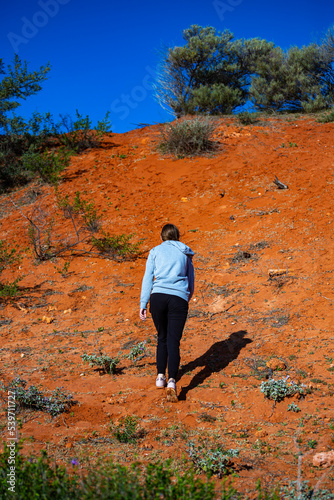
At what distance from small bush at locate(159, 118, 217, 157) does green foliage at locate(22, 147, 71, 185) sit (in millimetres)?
2839

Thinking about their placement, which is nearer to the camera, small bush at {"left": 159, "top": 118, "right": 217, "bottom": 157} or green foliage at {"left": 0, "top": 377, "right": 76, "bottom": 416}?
green foliage at {"left": 0, "top": 377, "right": 76, "bottom": 416}

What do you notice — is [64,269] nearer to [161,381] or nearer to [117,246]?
[117,246]

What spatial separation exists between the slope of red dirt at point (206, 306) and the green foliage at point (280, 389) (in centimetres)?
8

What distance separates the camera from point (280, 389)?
3621mm

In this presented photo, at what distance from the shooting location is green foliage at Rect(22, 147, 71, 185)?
1086 centimetres

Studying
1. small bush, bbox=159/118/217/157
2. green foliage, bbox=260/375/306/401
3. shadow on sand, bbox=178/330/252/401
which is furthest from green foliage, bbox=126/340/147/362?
small bush, bbox=159/118/217/157

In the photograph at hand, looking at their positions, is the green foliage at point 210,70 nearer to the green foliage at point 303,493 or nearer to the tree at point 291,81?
the tree at point 291,81

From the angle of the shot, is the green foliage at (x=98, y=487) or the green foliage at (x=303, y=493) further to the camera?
the green foliage at (x=303, y=493)

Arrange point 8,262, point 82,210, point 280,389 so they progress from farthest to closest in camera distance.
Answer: point 82,210
point 8,262
point 280,389

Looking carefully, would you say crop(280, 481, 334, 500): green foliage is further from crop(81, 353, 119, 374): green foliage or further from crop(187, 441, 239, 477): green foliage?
crop(81, 353, 119, 374): green foliage

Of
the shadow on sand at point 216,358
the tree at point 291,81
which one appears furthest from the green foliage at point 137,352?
the tree at point 291,81

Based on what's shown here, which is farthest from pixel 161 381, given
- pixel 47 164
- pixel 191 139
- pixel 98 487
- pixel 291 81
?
pixel 291 81

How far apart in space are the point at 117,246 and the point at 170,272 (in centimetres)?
449

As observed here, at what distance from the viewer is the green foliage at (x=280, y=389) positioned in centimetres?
362
